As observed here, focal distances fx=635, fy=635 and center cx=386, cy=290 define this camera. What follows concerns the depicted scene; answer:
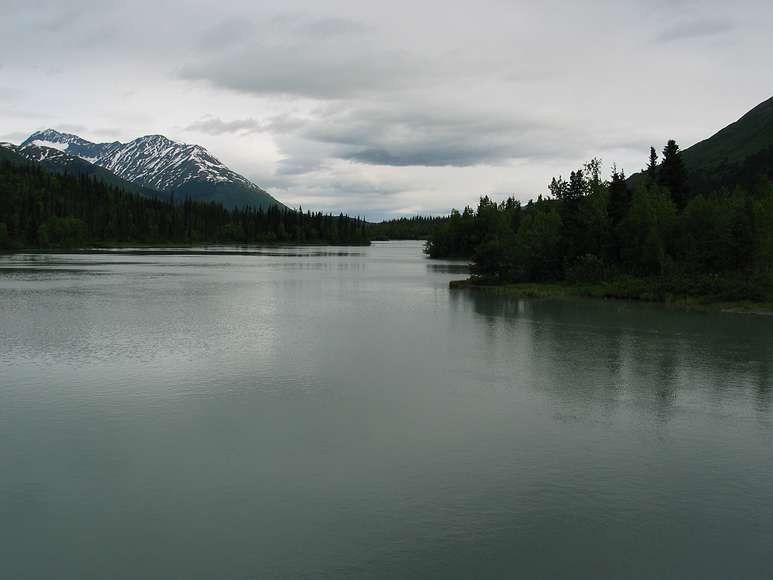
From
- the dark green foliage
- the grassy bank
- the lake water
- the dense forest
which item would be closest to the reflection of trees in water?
the lake water

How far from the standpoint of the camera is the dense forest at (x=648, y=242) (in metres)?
74.0

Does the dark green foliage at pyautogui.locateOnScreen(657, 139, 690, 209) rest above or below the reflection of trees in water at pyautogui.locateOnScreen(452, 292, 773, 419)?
above

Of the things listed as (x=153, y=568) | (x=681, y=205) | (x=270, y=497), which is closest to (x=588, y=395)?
(x=270, y=497)

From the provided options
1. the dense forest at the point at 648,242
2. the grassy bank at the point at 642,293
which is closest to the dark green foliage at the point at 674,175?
the dense forest at the point at 648,242

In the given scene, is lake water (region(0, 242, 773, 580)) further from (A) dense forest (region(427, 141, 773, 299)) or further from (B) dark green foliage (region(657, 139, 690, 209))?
(B) dark green foliage (region(657, 139, 690, 209))

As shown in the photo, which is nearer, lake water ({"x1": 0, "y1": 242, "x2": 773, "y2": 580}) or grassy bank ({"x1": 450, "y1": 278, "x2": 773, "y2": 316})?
lake water ({"x1": 0, "y1": 242, "x2": 773, "y2": 580})

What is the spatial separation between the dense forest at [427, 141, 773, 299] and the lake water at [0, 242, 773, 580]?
27.1 metres

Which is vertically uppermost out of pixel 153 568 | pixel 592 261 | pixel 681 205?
pixel 681 205

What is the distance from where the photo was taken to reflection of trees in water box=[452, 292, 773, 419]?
3212cm

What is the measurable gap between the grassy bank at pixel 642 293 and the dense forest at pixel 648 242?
9.8 inches

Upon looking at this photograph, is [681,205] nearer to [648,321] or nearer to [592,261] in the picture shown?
[592,261]

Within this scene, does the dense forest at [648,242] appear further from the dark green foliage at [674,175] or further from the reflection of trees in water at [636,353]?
the reflection of trees in water at [636,353]

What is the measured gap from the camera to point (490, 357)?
136 feet

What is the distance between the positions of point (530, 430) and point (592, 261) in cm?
6596
